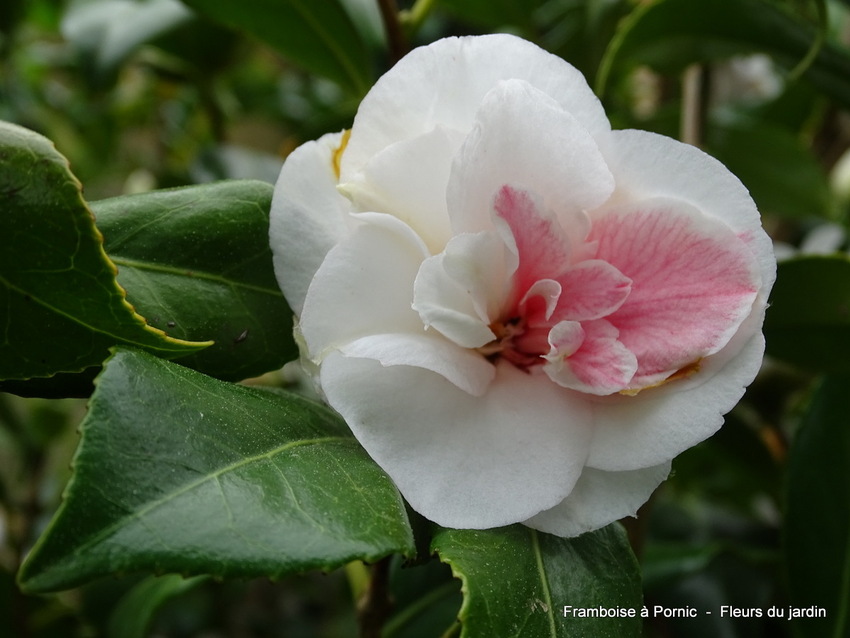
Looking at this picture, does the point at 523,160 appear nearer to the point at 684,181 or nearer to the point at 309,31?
the point at 684,181

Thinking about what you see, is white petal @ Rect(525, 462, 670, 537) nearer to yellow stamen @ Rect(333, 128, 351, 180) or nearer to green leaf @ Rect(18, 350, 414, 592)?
green leaf @ Rect(18, 350, 414, 592)

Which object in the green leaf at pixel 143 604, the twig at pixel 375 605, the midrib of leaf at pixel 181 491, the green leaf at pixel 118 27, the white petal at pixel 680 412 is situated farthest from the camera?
the green leaf at pixel 118 27

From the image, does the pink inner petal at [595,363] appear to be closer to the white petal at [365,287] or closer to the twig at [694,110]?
the white petal at [365,287]

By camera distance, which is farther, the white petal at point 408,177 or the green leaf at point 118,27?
the green leaf at point 118,27

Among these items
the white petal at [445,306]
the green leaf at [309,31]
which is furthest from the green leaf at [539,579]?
the green leaf at [309,31]

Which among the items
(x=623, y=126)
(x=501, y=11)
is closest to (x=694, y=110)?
(x=623, y=126)

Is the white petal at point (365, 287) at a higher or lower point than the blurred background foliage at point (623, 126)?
higher
